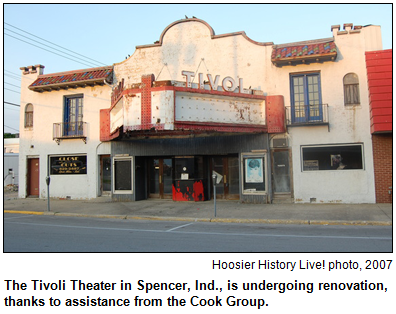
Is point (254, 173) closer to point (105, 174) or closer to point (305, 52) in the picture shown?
point (305, 52)

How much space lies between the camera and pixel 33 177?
19594 millimetres

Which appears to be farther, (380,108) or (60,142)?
(60,142)

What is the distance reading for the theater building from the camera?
1378cm

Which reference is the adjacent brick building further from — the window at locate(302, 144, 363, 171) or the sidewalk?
the sidewalk

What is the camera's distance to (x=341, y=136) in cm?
1460

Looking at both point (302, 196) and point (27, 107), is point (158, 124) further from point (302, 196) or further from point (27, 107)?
point (27, 107)

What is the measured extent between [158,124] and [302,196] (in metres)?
7.08

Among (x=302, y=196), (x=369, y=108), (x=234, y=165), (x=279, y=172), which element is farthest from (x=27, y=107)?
(x=369, y=108)

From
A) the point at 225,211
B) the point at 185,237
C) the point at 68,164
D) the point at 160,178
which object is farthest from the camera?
the point at 68,164

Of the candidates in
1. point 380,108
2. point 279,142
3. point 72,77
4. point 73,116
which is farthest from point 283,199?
point 72,77

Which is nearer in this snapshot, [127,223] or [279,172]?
[127,223]

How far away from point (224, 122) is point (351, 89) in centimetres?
578

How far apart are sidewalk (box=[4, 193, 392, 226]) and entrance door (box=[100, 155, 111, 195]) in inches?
48.1

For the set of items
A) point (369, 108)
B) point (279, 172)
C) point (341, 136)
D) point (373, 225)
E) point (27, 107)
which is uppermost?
point (27, 107)
